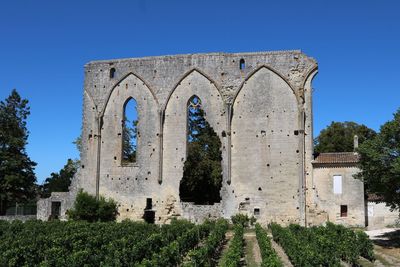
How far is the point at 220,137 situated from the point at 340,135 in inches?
824

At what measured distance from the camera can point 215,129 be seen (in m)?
29.5

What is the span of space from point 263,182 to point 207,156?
12931mm

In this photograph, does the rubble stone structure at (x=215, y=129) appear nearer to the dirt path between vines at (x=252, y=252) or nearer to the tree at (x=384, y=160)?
the dirt path between vines at (x=252, y=252)

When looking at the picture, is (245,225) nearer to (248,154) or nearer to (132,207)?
(248,154)

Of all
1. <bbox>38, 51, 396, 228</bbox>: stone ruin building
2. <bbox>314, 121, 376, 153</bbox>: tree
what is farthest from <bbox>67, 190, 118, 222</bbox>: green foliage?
<bbox>314, 121, 376, 153</bbox>: tree

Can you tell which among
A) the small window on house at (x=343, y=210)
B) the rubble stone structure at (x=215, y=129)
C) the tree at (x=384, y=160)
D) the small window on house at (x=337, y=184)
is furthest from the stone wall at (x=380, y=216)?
the tree at (x=384, y=160)

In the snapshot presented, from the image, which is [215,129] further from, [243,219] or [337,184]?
[337,184]

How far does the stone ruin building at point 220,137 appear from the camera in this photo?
2794 cm

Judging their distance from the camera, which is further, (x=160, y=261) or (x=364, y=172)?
(x=364, y=172)

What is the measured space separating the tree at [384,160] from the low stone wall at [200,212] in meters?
10.8

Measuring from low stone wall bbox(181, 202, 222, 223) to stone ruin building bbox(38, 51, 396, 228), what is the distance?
60mm

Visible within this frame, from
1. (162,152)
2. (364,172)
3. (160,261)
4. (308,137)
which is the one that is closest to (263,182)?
(308,137)

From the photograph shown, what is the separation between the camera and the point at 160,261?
41.4ft

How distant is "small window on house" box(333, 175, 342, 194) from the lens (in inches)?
→ 1057
